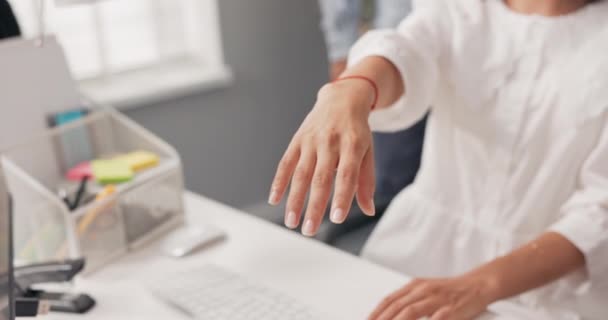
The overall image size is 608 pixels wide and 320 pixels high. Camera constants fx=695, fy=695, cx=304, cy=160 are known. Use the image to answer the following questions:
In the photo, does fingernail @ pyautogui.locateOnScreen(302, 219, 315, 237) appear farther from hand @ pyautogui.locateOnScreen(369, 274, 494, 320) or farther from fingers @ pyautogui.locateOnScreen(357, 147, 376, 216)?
hand @ pyautogui.locateOnScreen(369, 274, 494, 320)

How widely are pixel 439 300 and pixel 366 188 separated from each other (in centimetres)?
20

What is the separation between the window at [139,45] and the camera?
1791 mm

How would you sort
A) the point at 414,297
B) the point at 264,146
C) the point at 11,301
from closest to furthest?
the point at 11,301, the point at 414,297, the point at 264,146

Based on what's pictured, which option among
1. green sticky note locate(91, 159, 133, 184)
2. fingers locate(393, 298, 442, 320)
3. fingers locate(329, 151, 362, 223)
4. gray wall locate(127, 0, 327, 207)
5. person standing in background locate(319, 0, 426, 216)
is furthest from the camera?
gray wall locate(127, 0, 327, 207)

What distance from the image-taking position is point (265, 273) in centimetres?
94

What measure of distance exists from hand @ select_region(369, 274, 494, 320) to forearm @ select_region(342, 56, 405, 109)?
9.8 inches

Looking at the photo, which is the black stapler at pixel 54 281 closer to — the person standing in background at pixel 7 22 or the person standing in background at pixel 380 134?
the person standing in background at pixel 7 22

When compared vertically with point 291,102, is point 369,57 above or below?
above

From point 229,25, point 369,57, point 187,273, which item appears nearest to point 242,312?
point 187,273

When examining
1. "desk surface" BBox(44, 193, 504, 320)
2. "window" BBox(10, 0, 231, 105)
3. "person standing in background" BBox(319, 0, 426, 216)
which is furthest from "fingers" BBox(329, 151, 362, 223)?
"window" BBox(10, 0, 231, 105)

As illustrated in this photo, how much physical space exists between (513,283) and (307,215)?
1.07ft

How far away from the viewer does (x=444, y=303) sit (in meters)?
0.82

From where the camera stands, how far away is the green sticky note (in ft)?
3.29

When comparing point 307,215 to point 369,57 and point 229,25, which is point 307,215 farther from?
point 229,25
